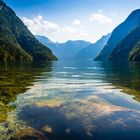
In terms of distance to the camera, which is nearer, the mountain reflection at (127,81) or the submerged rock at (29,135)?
the submerged rock at (29,135)

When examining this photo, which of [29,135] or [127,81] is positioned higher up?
[29,135]

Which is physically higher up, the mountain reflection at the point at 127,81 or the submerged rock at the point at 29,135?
the submerged rock at the point at 29,135

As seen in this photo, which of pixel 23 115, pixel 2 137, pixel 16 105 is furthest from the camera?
pixel 16 105

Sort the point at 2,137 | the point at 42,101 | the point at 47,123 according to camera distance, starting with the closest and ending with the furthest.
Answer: the point at 2,137 → the point at 47,123 → the point at 42,101

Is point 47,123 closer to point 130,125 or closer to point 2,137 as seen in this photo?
point 2,137

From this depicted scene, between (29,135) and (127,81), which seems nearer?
(29,135)

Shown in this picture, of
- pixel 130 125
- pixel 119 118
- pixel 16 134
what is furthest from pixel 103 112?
pixel 16 134

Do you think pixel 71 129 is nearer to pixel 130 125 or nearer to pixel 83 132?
pixel 83 132

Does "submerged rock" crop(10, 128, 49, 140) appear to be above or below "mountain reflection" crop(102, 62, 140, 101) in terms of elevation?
above

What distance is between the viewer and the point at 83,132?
61.8ft

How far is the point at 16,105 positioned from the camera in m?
27.7

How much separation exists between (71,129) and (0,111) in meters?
8.06

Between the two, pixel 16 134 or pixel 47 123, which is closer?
pixel 16 134

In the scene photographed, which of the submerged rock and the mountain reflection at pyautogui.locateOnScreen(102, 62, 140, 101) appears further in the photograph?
the mountain reflection at pyautogui.locateOnScreen(102, 62, 140, 101)
